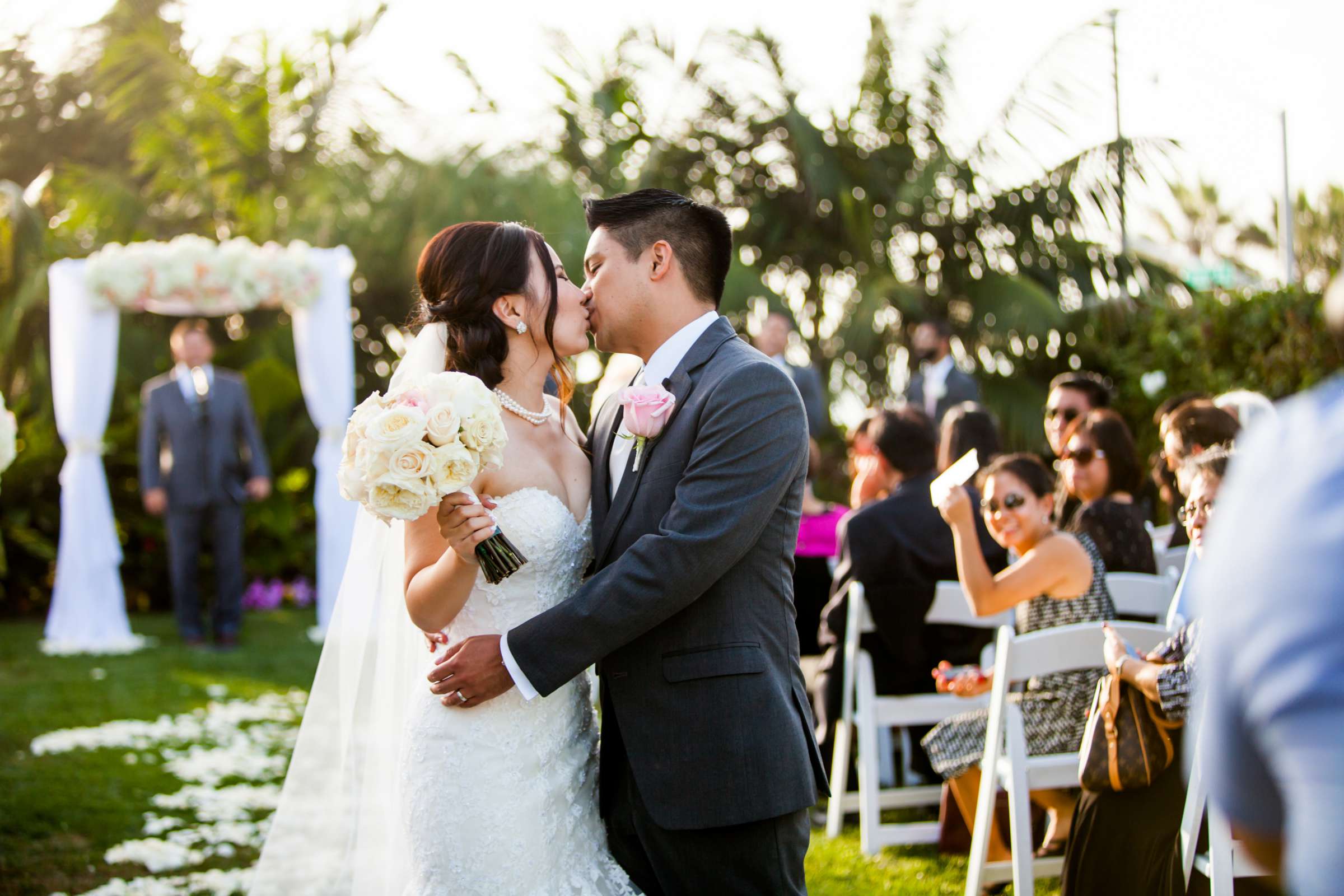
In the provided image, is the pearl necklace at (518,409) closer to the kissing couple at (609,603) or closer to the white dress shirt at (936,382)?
the kissing couple at (609,603)

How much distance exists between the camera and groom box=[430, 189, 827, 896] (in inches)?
95.3

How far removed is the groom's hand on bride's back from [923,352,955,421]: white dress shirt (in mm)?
7329

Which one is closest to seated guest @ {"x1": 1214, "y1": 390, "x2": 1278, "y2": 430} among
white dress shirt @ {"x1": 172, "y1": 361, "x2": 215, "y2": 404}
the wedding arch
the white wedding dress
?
the white wedding dress

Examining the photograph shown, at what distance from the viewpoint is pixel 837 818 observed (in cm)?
516

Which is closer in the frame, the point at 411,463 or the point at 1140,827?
the point at 411,463

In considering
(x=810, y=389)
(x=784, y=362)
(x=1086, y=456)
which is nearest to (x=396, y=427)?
(x=1086, y=456)

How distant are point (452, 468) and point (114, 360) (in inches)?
341

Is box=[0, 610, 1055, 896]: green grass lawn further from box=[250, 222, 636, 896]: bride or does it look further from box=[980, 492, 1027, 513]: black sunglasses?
box=[250, 222, 636, 896]: bride

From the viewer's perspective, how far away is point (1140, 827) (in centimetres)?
332

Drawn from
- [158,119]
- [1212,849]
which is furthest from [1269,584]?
[158,119]

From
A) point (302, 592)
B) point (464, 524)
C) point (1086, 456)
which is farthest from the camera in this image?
point (302, 592)

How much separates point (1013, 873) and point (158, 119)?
14575mm

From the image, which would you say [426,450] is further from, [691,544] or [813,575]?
[813,575]

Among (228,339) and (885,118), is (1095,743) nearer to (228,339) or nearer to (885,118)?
(885,118)
